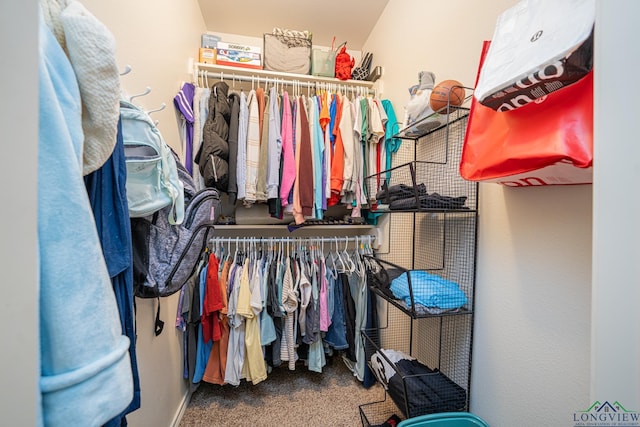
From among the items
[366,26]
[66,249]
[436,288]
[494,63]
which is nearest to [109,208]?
[66,249]

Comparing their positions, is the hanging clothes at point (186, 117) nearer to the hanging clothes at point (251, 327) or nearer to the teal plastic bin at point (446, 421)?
the hanging clothes at point (251, 327)

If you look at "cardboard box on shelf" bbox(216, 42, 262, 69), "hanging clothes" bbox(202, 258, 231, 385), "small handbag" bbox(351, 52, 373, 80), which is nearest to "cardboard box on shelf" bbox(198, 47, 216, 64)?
"cardboard box on shelf" bbox(216, 42, 262, 69)

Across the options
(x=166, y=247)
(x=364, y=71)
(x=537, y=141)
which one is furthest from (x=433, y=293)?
(x=364, y=71)

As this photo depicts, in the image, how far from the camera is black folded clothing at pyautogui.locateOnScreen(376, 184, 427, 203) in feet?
3.22

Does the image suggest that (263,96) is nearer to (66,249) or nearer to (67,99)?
(67,99)

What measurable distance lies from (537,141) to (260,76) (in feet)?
5.71

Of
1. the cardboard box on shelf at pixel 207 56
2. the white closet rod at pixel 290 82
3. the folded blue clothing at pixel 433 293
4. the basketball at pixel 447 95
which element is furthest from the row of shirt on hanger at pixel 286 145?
the folded blue clothing at pixel 433 293

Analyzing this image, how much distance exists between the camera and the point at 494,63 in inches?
23.4

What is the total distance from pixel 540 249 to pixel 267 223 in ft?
4.83

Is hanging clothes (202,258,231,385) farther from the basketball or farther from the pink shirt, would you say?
the basketball

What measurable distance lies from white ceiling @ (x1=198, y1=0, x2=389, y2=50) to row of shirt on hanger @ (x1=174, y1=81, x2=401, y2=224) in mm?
692

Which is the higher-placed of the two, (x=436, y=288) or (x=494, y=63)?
(x=494, y=63)

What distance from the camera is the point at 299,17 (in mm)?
1858

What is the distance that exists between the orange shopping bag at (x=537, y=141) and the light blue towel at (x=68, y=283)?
2.81 feet
